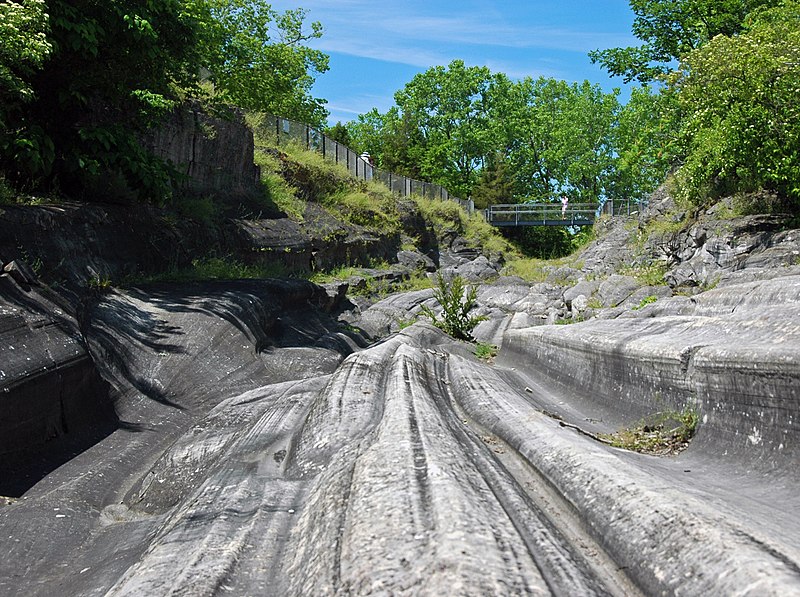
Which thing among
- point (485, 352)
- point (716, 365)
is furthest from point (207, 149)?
point (716, 365)

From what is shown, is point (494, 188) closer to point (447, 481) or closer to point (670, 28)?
point (670, 28)

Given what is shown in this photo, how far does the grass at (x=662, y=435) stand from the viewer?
147 inches

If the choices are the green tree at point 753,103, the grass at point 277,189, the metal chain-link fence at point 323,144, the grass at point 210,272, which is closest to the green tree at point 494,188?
the metal chain-link fence at point 323,144

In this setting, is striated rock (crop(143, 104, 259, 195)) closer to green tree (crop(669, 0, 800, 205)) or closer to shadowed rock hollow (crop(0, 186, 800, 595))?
shadowed rock hollow (crop(0, 186, 800, 595))

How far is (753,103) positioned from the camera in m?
12.7

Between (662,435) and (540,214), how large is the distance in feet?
128

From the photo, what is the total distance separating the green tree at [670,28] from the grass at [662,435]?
24.6 meters

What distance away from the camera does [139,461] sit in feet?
16.1

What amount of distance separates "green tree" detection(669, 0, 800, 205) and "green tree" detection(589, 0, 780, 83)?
1265 cm

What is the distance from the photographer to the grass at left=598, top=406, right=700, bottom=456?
12.3 ft

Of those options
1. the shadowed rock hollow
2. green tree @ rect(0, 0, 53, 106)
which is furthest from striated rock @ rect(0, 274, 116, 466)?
green tree @ rect(0, 0, 53, 106)

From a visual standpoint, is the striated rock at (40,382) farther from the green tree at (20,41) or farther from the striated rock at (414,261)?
the striated rock at (414,261)

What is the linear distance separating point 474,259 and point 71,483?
29.7 meters

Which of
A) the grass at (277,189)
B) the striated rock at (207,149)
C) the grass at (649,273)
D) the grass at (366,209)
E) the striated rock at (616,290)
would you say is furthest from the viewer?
the grass at (366,209)
